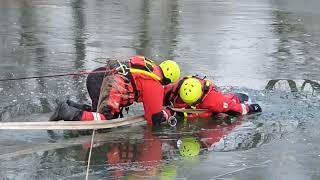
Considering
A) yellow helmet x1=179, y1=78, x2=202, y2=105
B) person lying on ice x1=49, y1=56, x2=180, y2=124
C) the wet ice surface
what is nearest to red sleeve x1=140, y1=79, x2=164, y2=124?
person lying on ice x1=49, y1=56, x2=180, y2=124

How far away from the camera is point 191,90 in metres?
7.23

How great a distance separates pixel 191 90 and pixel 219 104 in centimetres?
42

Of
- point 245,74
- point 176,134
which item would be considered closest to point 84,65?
point 245,74

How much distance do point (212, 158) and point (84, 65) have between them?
16.8 ft

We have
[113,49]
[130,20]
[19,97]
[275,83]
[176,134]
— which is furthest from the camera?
[130,20]

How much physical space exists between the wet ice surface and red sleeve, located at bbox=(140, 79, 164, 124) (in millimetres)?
207

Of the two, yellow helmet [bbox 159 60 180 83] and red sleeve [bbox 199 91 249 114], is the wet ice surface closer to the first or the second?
red sleeve [bbox 199 91 249 114]

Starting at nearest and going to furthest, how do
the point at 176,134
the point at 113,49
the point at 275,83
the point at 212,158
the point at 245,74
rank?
1. the point at 212,158
2. the point at 176,134
3. the point at 275,83
4. the point at 245,74
5. the point at 113,49

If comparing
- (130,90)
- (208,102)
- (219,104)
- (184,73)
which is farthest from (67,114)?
(184,73)

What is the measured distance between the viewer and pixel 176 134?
22.2 ft

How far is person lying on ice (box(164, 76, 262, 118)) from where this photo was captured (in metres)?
7.26

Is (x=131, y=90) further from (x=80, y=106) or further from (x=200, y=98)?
(x=200, y=98)

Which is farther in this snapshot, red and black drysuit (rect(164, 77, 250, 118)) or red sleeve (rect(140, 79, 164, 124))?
red and black drysuit (rect(164, 77, 250, 118))

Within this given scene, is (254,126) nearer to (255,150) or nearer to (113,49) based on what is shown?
(255,150)
